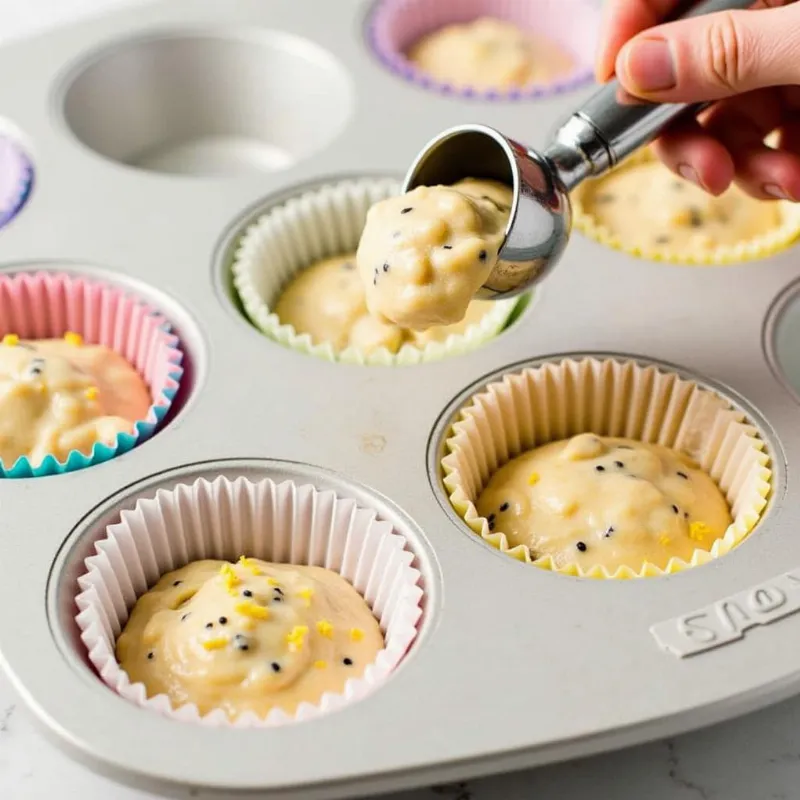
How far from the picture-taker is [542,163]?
1663 millimetres

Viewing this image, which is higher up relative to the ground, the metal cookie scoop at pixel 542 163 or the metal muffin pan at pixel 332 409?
the metal cookie scoop at pixel 542 163

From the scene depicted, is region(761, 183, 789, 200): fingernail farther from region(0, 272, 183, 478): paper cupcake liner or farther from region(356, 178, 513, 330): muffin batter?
region(0, 272, 183, 478): paper cupcake liner

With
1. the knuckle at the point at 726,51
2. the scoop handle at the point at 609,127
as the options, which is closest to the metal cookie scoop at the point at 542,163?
the scoop handle at the point at 609,127

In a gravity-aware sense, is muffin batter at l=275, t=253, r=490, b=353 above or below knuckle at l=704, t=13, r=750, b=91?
below

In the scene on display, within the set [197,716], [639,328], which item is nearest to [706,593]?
[639,328]

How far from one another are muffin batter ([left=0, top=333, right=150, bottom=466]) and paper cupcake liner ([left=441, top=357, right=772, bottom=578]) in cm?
57

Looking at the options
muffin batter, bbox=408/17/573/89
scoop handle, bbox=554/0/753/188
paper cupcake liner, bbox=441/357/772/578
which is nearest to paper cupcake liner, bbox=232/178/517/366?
paper cupcake liner, bbox=441/357/772/578

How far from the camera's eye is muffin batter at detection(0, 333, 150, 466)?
1810 millimetres

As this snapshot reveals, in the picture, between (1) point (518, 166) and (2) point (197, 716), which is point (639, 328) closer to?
(1) point (518, 166)

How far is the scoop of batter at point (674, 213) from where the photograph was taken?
2273mm

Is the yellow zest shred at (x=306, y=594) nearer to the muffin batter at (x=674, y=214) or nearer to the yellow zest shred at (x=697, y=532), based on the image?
the yellow zest shred at (x=697, y=532)

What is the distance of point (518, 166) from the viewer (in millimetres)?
1621

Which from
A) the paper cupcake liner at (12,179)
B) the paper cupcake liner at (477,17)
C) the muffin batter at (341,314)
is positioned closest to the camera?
the muffin batter at (341,314)

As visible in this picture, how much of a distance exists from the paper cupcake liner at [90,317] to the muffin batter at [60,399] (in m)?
0.05
